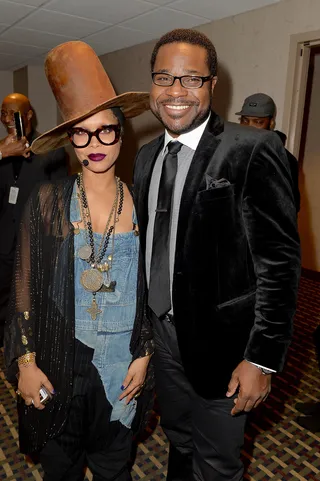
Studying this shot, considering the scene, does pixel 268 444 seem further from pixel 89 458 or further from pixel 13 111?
pixel 13 111

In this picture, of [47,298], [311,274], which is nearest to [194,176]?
[47,298]

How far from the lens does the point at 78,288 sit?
58.9 inches

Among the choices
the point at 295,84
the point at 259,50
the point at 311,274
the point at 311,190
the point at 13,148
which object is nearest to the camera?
the point at 13,148

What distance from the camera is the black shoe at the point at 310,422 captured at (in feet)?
8.48

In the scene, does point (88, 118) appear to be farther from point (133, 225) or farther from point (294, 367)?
point (294, 367)

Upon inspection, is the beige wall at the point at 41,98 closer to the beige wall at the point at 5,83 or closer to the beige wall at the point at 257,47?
the beige wall at the point at 5,83

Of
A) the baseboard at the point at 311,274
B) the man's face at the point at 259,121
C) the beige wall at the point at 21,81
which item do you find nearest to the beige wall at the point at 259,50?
the baseboard at the point at 311,274

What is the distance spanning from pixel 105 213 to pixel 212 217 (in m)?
0.42

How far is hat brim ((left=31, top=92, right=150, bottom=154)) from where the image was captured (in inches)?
57.2

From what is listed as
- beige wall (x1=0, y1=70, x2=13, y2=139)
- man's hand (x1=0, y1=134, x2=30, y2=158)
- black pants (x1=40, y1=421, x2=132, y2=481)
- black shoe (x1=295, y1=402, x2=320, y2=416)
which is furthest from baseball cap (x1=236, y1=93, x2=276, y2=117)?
beige wall (x1=0, y1=70, x2=13, y2=139)

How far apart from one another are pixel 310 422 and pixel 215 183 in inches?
79.8

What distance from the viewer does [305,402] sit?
113 inches

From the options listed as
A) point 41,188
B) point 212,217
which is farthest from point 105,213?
point 212,217

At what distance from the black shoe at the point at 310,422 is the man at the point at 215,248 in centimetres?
119
